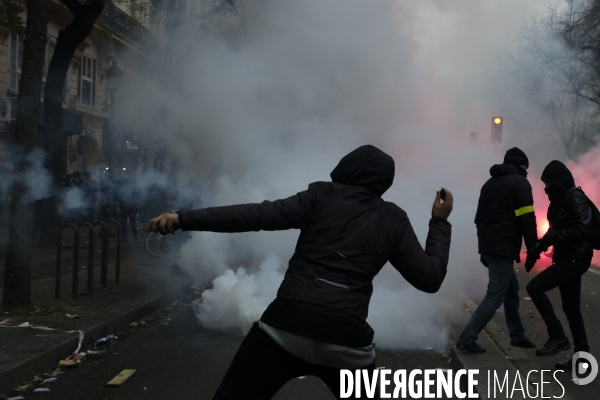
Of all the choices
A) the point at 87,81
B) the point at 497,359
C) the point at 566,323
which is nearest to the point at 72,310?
the point at 497,359

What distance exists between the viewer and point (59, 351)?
5207mm

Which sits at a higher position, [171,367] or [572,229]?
[572,229]

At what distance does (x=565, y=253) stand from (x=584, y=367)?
844 mm

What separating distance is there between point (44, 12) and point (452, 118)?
6.21 metres

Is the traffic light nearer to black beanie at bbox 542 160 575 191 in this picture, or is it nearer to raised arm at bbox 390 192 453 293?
black beanie at bbox 542 160 575 191

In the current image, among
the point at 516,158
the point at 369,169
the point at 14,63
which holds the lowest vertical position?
the point at 369,169

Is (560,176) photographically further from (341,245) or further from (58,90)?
(58,90)

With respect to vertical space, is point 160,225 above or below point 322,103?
below

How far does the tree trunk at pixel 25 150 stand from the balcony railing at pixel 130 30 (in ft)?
22.9

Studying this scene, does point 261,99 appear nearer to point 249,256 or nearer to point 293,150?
point 293,150

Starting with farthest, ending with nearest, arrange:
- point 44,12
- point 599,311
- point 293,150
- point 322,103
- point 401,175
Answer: point 322,103, point 293,150, point 401,175, point 599,311, point 44,12

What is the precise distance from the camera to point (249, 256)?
761cm

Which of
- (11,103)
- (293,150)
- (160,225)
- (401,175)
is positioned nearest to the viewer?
(160,225)

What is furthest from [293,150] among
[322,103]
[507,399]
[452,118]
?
[507,399]
